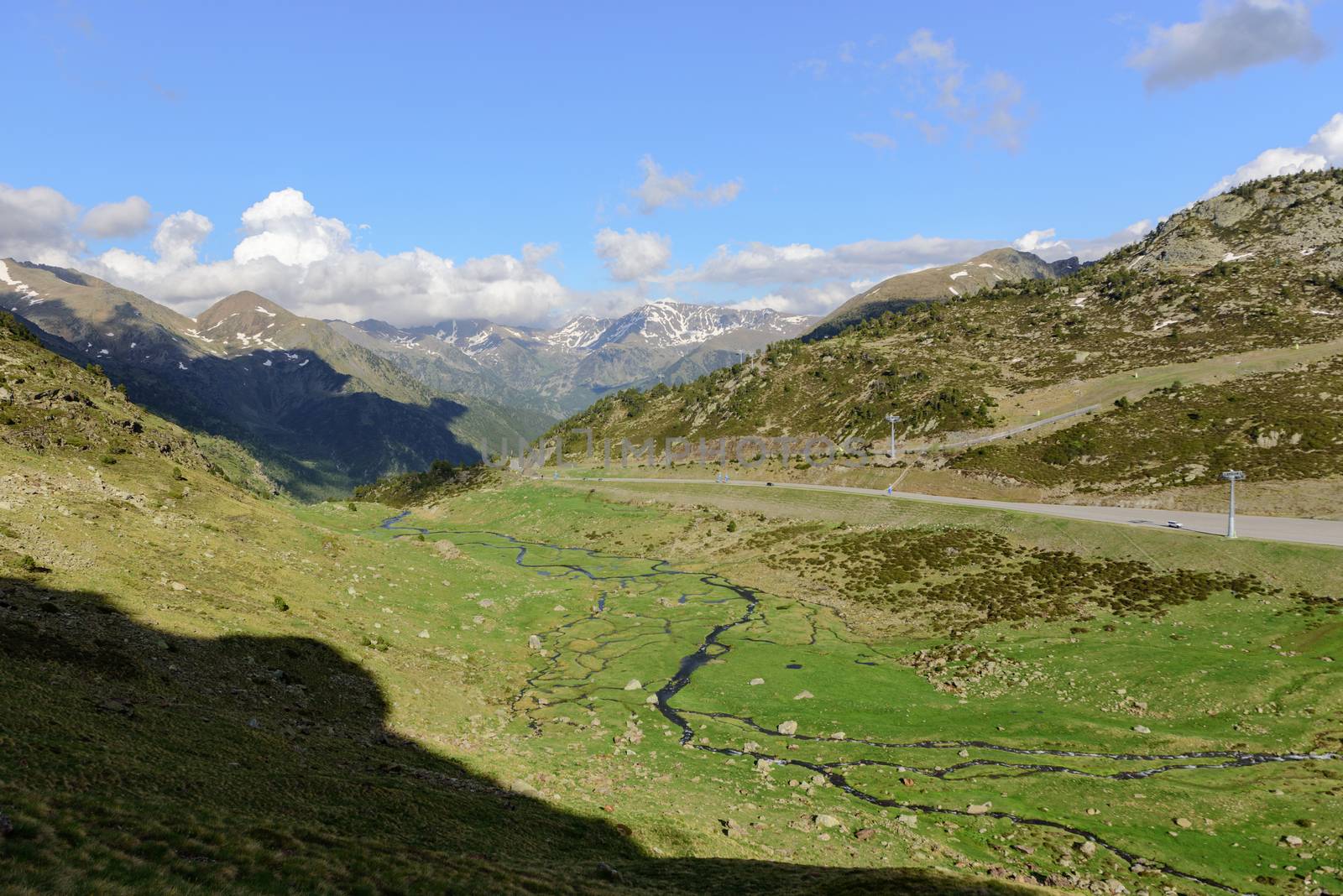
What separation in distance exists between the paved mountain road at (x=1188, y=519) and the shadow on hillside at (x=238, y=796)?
2640 inches

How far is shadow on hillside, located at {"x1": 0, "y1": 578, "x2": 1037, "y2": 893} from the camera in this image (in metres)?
15.9

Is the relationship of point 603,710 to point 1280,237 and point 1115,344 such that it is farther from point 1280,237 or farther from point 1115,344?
point 1280,237

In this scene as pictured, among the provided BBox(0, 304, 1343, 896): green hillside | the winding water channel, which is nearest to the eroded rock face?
BBox(0, 304, 1343, 896): green hillside

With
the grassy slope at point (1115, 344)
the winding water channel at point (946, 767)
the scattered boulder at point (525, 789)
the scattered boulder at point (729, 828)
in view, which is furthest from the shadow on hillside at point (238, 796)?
the grassy slope at point (1115, 344)

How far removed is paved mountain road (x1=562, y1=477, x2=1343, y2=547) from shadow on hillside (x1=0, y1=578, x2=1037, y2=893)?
6706 centimetres

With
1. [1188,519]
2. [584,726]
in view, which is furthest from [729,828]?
[1188,519]

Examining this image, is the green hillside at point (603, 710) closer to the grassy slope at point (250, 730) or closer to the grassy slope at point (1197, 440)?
the grassy slope at point (250, 730)

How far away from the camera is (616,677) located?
5509cm

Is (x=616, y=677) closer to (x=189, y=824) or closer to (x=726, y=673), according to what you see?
(x=726, y=673)

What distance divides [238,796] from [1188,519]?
312 feet

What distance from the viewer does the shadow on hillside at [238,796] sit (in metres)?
15.9

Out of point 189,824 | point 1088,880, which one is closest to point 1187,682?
point 1088,880

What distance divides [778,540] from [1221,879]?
78.9 metres

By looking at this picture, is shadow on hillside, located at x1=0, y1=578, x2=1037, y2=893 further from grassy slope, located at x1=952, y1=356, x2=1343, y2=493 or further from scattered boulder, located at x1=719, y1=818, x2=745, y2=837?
grassy slope, located at x1=952, y1=356, x2=1343, y2=493
